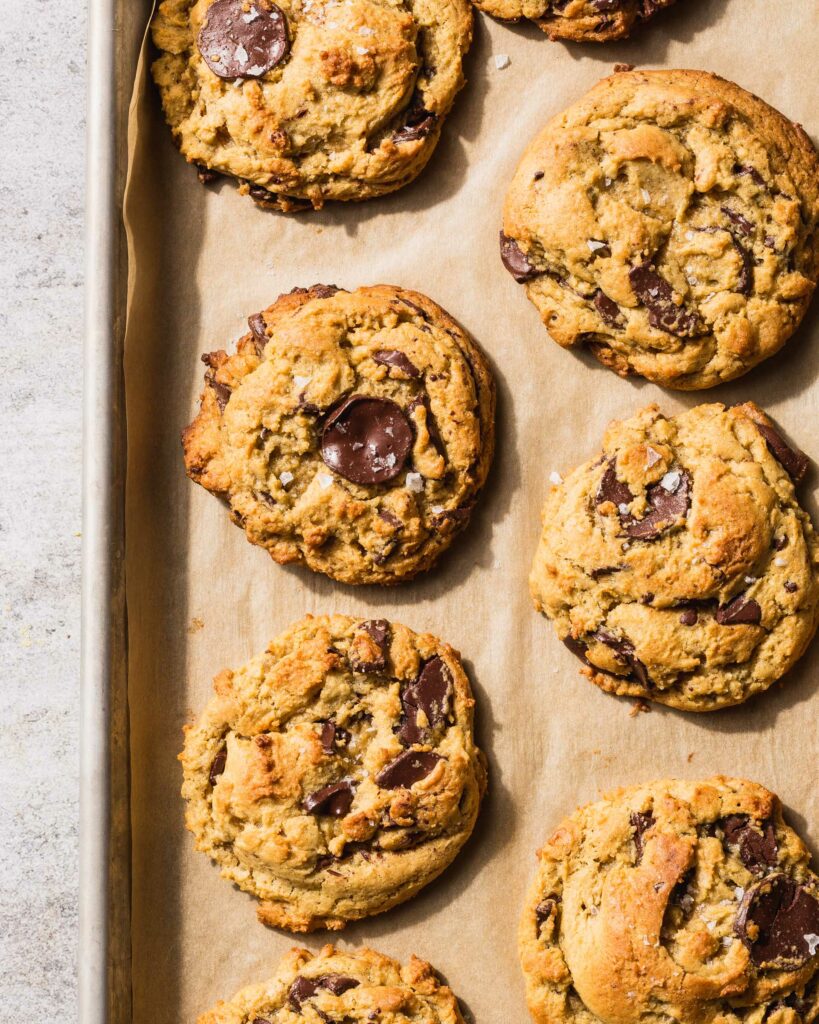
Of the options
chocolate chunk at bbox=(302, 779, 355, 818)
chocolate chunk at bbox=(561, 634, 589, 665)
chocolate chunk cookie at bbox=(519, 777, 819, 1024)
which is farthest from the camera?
chocolate chunk at bbox=(561, 634, 589, 665)

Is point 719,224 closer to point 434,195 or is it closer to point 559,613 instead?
point 434,195

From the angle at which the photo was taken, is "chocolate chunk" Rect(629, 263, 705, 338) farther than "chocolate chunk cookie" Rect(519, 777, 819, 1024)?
Yes

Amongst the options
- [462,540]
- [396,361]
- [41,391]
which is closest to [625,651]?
[462,540]

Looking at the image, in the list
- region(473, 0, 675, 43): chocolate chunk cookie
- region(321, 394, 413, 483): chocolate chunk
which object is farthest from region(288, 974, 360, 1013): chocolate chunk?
region(473, 0, 675, 43): chocolate chunk cookie

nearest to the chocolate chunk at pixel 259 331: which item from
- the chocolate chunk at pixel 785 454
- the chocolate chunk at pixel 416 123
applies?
the chocolate chunk at pixel 416 123

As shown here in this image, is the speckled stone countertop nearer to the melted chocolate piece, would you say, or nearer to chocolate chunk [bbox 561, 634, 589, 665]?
the melted chocolate piece

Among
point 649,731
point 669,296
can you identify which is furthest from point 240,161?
point 649,731
